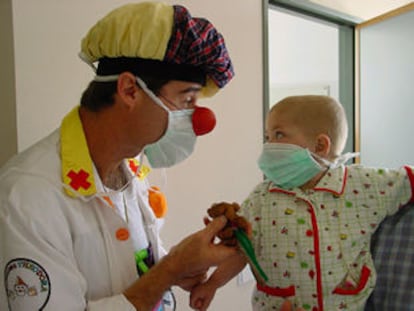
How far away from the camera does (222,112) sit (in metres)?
1.62

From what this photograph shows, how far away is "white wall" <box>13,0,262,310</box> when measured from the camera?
106 centimetres

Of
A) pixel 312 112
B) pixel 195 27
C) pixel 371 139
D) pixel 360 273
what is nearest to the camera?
pixel 195 27

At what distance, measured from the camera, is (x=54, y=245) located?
743 mm

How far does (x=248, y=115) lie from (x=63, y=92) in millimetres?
861

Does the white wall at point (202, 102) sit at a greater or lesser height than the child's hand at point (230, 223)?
greater

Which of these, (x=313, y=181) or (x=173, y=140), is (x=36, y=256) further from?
(x=313, y=181)

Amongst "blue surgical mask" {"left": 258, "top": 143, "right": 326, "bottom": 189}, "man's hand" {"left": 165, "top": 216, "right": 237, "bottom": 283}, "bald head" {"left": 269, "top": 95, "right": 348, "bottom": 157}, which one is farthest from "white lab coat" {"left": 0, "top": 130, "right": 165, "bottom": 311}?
"bald head" {"left": 269, "top": 95, "right": 348, "bottom": 157}

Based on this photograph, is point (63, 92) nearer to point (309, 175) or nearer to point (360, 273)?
point (309, 175)

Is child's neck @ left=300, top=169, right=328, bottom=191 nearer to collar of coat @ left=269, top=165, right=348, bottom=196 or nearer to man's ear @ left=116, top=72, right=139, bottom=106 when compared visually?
collar of coat @ left=269, top=165, right=348, bottom=196

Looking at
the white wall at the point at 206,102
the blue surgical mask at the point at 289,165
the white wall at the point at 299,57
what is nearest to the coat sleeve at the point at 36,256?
the white wall at the point at 206,102

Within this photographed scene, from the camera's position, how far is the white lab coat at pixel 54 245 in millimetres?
708

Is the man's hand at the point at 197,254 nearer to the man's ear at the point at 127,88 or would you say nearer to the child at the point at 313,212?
the child at the point at 313,212

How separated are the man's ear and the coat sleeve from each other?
0.84 ft

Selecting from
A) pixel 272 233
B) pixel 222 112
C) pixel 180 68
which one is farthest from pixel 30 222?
pixel 222 112
